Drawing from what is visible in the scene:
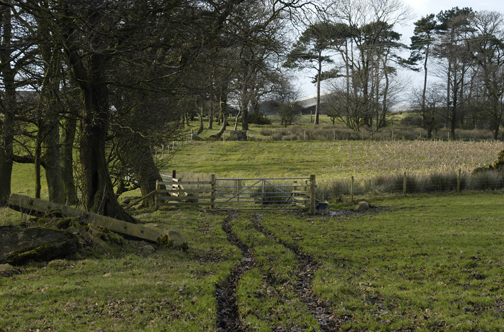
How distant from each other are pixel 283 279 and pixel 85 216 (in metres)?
5.01

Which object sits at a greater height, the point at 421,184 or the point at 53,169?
the point at 53,169

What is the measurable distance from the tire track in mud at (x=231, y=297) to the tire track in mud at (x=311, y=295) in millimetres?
1188

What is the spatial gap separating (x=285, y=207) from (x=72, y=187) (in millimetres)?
9717

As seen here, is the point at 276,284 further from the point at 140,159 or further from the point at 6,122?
the point at 6,122

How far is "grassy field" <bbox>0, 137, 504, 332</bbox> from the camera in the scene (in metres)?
5.51

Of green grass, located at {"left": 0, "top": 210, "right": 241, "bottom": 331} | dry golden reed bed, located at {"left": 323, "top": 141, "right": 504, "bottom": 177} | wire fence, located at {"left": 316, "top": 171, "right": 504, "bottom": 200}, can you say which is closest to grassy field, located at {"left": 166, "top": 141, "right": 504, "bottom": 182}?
dry golden reed bed, located at {"left": 323, "top": 141, "right": 504, "bottom": 177}

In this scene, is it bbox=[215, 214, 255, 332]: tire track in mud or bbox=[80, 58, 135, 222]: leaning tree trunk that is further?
bbox=[80, 58, 135, 222]: leaning tree trunk

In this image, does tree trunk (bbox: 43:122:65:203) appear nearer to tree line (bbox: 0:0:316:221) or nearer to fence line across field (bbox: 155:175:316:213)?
tree line (bbox: 0:0:316:221)

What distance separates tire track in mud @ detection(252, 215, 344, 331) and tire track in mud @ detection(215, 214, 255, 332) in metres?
1.19

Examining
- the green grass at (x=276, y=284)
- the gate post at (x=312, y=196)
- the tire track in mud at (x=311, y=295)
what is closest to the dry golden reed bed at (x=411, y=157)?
the gate post at (x=312, y=196)

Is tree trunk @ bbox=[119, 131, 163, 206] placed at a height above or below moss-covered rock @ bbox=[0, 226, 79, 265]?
above

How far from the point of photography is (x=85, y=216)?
926 centimetres

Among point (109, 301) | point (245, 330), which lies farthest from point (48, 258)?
point (245, 330)

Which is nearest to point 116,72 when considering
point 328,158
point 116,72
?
point 116,72
